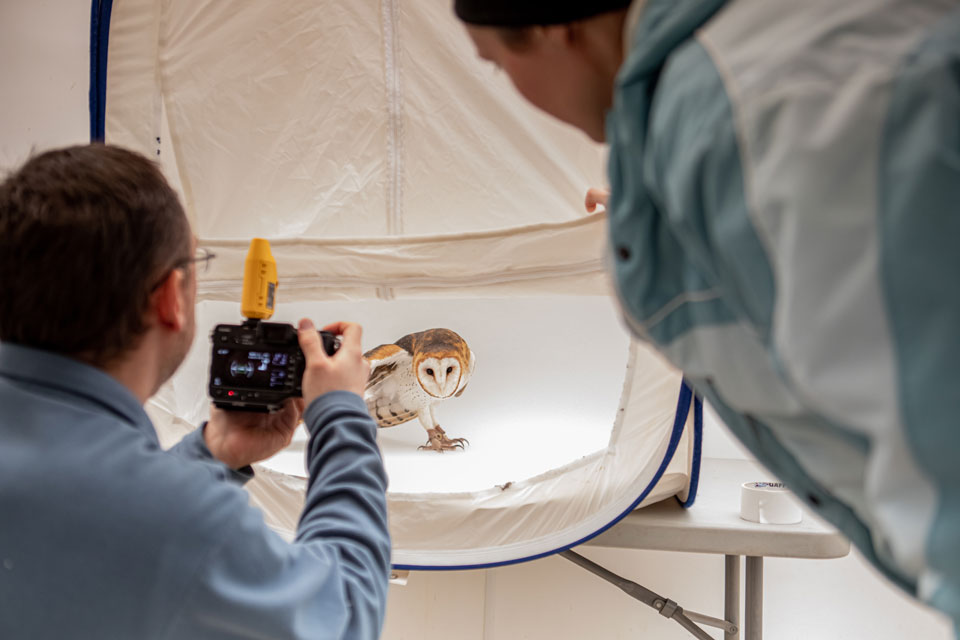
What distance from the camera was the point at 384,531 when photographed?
0.54 meters

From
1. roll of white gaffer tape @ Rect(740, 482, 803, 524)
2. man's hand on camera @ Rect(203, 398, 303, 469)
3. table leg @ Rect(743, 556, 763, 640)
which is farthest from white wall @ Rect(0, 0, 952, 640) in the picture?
man's hand on camera @ Rect(203, 398, 303, 469)

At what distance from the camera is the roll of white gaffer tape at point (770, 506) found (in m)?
1.04

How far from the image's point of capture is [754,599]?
1.13m

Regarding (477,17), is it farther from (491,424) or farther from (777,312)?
(491,424)

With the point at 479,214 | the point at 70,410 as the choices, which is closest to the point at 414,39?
the point at 479,214

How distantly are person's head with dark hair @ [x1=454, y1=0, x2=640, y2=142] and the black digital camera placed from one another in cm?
36

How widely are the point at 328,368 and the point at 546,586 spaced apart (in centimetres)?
120

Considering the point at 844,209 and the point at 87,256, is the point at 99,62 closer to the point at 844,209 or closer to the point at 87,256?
the point at 87,256

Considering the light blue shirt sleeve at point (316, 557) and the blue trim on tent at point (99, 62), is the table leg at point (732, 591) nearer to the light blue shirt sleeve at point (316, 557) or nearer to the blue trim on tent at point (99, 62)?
the light blue shirt sleeve at point (316, 557)

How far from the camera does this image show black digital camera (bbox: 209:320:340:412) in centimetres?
65

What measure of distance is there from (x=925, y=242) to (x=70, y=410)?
1.45 feet

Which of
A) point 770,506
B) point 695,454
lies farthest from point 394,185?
point 770,506

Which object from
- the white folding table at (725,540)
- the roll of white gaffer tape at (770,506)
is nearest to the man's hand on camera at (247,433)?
the white folding table at (725,540)

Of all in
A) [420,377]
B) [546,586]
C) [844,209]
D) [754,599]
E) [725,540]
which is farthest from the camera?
[546,586]
